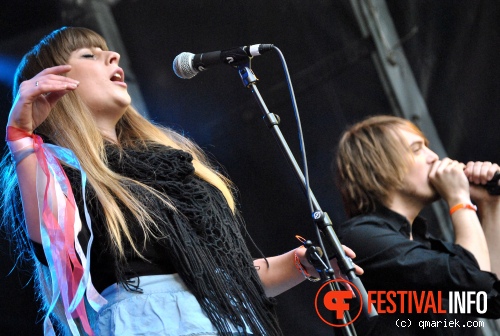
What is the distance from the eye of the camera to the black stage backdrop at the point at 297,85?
263 cm

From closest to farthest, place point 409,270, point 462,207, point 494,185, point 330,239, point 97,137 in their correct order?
1. point 330,239
2. point 97,137
3. point 409,270
4. point 462,207
5. point 494,185

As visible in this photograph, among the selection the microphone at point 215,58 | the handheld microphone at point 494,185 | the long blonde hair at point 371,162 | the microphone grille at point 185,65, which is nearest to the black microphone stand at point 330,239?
the microphone at point 215,58

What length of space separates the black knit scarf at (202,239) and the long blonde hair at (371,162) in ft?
2.60

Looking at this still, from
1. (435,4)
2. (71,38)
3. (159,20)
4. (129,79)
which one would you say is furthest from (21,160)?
(435,4)

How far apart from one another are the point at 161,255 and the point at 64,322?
26 cm

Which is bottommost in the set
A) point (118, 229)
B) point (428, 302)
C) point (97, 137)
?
point (428, 302)

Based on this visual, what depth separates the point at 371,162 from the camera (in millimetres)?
2457

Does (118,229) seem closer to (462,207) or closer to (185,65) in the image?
(185,65)

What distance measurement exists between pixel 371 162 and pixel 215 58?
952 millimetres

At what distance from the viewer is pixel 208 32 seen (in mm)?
2730

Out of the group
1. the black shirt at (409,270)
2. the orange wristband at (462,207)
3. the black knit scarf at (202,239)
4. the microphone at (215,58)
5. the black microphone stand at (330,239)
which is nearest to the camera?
the black microphone stand at (330,239)

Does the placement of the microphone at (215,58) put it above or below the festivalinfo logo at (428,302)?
above

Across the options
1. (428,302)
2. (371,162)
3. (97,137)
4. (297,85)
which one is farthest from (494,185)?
(97,137)

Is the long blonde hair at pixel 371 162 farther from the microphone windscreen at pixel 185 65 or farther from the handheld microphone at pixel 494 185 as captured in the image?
the microphone windscreen at pixel 185 65
